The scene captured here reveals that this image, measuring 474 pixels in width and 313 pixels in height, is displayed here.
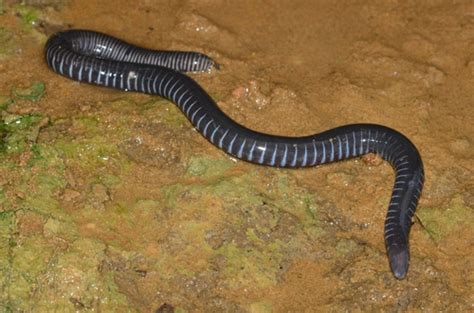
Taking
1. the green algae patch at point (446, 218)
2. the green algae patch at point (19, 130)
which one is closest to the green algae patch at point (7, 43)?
the green algae patch at point (19, 130)

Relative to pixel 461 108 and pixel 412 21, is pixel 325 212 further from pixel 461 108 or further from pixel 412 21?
pixel 412 21

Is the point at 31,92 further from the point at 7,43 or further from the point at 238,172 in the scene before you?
the point at 238,172

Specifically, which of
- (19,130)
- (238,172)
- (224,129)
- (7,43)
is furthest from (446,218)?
(7,43)

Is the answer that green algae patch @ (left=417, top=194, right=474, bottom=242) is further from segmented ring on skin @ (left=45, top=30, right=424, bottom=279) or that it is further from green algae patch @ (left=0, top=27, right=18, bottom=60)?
green algae patch @ (left=0, top=27, right=18, bottom=60)

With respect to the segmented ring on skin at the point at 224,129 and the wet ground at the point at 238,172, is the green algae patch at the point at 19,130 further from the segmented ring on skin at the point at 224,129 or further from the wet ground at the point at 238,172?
the segmented ring on skin at the point at 224,129

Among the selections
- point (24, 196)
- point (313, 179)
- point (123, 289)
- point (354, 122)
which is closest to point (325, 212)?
point (313, 179)

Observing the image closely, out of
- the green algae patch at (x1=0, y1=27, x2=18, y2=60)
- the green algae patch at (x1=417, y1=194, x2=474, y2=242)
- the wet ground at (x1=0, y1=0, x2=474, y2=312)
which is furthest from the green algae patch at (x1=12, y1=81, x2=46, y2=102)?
the green algae patch at (x1=417, y1=194, x2=474, y2=242)
